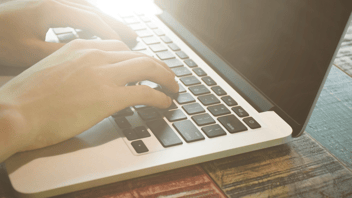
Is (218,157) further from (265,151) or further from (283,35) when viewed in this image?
(283,35)

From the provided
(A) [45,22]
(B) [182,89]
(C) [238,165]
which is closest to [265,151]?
(C) [238,165]

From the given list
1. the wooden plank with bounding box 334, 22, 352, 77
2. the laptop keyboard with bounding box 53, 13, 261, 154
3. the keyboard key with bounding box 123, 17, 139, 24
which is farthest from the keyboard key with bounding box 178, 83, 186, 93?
the wooden plank with bounding box 334, 22, 352, 77

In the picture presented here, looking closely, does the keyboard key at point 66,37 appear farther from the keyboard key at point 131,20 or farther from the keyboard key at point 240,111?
the keyboard key at point 240,111

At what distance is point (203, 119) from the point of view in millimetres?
548

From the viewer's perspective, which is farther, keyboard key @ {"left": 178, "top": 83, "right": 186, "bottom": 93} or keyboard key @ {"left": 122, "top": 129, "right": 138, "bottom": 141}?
keyboard key @ {"left": 178, "top": 83, "right": 186, "bottom": 93}

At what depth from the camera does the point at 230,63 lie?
705 mm

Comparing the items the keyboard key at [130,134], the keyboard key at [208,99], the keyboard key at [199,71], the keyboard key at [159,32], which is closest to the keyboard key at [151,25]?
the keyboard key at [159,32]

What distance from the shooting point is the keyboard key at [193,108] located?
22.2 inches

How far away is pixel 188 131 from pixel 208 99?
Result: 12 centimetres

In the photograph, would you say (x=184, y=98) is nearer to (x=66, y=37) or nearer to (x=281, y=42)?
(x=281, y=42)

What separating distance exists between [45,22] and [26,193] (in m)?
0.38

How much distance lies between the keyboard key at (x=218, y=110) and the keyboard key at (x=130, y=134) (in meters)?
0.16

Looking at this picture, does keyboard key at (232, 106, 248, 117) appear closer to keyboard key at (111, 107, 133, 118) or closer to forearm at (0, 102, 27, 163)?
keyboard key at (111, 107, 133, 118)

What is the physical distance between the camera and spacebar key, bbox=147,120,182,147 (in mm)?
481
